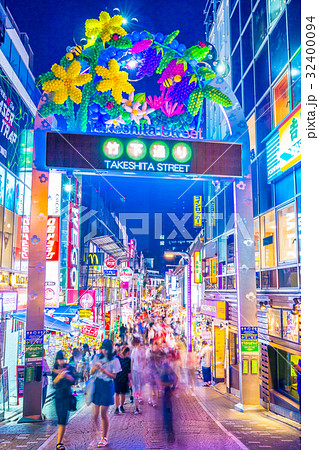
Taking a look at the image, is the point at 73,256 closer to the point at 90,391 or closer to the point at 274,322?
the point at 274,322

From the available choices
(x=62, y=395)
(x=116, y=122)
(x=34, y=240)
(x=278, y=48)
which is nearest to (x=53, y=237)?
(x=34, y=240)

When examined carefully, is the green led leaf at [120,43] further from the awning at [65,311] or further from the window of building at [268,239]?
the awning at [65,311]

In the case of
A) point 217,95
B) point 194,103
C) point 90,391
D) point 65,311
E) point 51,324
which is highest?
point 217,95

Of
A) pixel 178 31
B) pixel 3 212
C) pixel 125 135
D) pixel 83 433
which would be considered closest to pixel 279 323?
pixel 83 433

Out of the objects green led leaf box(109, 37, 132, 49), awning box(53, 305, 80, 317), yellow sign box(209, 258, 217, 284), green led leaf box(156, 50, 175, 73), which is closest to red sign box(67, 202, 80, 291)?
awning box(53, 305, 80, 317)

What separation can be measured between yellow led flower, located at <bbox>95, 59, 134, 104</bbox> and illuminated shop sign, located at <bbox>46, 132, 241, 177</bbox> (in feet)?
4.96

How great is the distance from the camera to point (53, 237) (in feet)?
59.2

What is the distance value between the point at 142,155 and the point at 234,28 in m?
11.7

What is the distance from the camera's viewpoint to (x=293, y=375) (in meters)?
11.8

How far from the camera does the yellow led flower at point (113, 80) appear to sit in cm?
1172

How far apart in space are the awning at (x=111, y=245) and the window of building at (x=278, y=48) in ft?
52.6

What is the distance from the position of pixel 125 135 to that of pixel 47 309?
10671 mm
